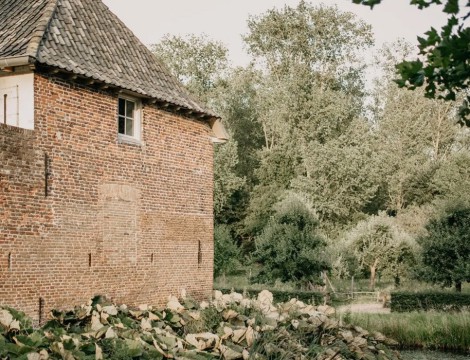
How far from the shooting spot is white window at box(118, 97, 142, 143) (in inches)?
555

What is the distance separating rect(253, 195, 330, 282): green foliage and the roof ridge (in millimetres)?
16007

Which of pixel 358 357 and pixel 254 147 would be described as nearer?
pixel 358 357

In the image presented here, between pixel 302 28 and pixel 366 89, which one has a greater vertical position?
pixel 302 28

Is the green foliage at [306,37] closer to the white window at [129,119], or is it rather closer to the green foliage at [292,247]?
the green foliage at [292,247]

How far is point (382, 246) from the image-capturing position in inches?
1264

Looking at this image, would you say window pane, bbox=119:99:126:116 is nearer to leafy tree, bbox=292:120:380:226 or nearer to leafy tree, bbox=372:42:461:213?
leafy tree, bbox=292:120:380:226

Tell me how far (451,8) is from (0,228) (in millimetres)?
9282

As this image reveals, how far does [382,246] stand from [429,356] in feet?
51.2

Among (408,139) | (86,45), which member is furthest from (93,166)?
(408,139)

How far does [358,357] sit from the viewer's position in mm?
11188

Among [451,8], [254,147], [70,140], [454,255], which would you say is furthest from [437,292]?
[254,147]

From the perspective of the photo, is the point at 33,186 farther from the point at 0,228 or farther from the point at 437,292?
the point at 437,292

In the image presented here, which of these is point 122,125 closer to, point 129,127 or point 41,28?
point 129,127

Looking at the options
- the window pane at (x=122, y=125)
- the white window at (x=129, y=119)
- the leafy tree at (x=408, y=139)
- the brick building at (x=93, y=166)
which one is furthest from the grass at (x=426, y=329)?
the leafy tree at (x=408, y=139)
